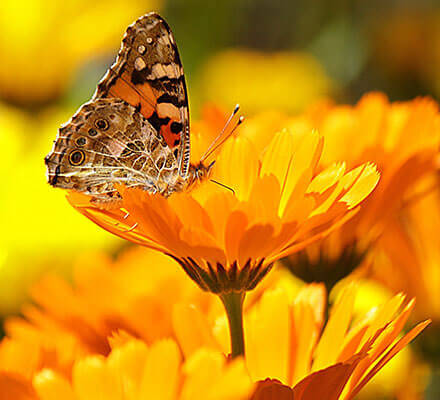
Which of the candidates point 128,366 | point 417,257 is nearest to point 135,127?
point 128,366

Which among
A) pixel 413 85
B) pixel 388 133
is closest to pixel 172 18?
pixel 413 85

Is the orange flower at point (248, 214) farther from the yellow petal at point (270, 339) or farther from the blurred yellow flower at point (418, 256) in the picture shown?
the blurred yellow flower at point (418, 256)

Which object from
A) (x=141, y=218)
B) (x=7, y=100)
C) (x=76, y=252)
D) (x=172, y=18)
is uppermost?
(x=172, y=18)

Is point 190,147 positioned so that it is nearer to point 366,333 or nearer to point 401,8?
point 366,333

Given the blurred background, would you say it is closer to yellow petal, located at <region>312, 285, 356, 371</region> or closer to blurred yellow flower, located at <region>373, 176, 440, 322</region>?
blurred yellow flower, located at <region>373, 176, 440, 322</region>

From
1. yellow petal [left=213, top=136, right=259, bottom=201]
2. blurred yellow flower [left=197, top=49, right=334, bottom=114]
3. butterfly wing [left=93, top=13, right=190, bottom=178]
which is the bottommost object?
yellow petal [left=213, top=136, right=259, bottom=201]

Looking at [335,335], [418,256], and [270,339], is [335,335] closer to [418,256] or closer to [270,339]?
[270,339]

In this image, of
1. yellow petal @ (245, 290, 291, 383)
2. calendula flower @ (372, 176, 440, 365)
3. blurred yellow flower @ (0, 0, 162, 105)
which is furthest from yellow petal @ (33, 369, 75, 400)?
blurred yellow flower @ (0, 0, 162, 105)
